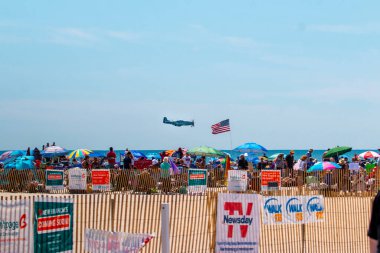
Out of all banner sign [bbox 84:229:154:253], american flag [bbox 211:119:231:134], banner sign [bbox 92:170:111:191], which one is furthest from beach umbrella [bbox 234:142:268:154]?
banner sign [bbox 84:229:154:253]

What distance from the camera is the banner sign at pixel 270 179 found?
27.8m

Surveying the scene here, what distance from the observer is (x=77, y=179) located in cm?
2892

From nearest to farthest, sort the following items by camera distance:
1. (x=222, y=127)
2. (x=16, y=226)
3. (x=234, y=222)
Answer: (x=16, y=226)
(x=234, y=222)
(x=222, y=127)

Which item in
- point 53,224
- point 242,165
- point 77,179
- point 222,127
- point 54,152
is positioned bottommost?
point 53,224

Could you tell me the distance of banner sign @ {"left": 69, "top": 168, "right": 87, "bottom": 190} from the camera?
28766 mm

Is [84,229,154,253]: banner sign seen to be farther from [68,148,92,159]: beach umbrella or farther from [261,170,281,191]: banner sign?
[68,148,92,159]: beach umbrella

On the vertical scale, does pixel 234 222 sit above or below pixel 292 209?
below

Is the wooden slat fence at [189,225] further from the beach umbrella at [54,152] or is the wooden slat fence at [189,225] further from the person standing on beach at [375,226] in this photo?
the beach umbrella at [54,152]

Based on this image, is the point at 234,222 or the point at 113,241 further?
the point at 234,222

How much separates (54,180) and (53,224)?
19.0 m

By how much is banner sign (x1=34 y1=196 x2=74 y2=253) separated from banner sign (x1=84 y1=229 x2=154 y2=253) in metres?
0.30

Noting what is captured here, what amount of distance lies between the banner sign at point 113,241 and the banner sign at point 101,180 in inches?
702

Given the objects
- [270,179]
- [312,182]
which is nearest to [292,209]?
[312,182]

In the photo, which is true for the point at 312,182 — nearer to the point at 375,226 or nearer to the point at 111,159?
the point at 111,159
